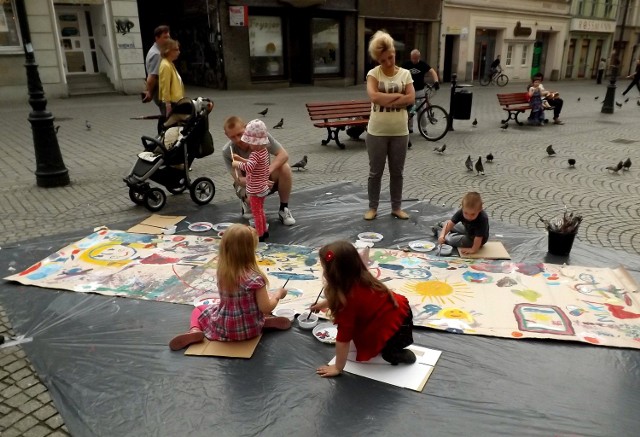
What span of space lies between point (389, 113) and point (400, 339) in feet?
8.94

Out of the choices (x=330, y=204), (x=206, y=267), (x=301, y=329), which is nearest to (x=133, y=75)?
(x=330, y=204)

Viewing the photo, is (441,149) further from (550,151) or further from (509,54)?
(509,54)

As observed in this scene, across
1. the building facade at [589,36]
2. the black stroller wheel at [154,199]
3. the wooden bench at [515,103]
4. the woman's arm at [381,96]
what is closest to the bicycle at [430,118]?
the wooden bench at [515,103]

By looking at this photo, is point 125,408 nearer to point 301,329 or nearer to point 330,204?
point 301,329

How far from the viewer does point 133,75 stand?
17797 millimetres

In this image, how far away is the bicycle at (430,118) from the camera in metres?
10.5

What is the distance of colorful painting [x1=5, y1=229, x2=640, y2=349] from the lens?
3338mm

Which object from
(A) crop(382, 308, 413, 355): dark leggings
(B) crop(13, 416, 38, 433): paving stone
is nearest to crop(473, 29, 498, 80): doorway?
(A) crop(382, 308, 413, 355): dark leggings

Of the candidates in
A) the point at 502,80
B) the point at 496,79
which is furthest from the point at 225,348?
the point at 502,80

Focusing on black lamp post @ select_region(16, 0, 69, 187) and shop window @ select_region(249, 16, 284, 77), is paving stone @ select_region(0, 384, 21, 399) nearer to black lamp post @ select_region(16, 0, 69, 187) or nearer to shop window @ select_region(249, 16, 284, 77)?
black lamp post @ select_region(16, 0, 69, 187)

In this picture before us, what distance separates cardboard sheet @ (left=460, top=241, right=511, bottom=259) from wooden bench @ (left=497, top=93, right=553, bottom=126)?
886 centimetres

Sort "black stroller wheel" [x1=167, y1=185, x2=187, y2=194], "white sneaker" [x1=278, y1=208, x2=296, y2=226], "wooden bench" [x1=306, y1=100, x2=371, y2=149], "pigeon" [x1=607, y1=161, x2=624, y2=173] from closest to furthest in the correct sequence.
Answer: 1. "white sneaker" [x1=278, y1=208, x2=296, y2=226]
2. "black stroller wheel" [x1=167, y1=185, x2=187, y2=194]
3. "pigeon" [x1=607, y1=161, x2=624, y2=173]
4. "wooden bench" [x1=306, y1=100, x2=371, y2=149]

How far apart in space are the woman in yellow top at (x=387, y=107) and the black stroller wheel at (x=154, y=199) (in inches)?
95.1

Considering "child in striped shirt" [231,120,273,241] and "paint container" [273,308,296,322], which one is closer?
"paint container" [273,308,296,322]
